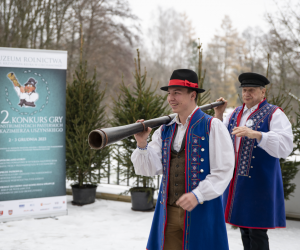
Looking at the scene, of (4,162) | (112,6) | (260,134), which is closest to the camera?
(260,134)

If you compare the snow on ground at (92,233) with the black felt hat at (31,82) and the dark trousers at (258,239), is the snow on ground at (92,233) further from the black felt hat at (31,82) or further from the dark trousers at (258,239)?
the black felt hat at (31,82)

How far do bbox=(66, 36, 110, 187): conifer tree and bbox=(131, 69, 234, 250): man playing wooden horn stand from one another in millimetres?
3755

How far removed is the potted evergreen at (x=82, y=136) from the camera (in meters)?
5.82

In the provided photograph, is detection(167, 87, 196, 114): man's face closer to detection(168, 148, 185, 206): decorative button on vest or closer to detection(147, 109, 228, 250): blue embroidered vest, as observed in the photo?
detection(147, 109, 228, 250): blue embroidered vest

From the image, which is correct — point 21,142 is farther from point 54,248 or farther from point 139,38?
point 139,38

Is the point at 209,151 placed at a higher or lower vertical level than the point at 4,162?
higher

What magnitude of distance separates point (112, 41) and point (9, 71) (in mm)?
12103

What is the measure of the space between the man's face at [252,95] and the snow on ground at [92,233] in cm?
204

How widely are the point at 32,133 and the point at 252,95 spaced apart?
143 inches

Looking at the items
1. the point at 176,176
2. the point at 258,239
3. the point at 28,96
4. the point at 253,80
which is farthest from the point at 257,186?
the point at 28,96

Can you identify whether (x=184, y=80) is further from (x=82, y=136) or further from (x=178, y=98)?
(x=82, y=136)

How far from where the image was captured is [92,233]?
14.6 ft

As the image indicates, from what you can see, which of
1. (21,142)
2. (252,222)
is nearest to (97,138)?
(252,222)

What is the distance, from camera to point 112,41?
54.0ft
